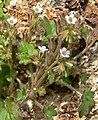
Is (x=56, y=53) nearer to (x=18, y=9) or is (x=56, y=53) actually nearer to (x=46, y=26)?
(x=46, y=26)

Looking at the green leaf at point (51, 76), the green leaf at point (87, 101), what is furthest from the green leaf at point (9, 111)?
the green leaf at point (87, 101)

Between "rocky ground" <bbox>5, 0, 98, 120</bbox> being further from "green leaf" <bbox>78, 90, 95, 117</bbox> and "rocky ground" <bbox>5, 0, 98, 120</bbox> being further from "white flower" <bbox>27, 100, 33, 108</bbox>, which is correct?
"green leaf" <bbox>78, 90, 95, 117</bbox>

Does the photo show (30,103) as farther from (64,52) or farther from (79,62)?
(79,62)

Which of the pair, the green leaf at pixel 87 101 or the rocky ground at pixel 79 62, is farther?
the rocky ground at pixel 79 62

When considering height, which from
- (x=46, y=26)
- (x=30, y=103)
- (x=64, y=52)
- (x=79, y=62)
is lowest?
(x=30, y=103)

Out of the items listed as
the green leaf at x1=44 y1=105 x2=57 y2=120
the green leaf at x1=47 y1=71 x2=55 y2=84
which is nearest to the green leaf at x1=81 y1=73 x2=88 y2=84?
the green leaf at x1=47 y1=71 x2=55 y2=84

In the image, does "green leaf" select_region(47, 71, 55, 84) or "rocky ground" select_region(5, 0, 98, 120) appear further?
"rocky ground" select_region(5, 0, 98, 120)

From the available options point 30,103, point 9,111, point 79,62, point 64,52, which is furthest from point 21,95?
point 79,62

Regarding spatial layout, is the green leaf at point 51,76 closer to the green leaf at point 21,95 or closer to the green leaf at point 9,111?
the green leaf at point 21,95
